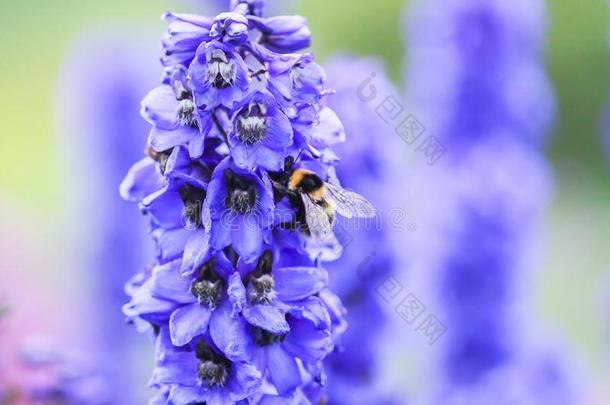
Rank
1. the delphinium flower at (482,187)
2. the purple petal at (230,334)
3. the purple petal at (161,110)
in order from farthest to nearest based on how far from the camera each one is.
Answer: the delphinium flower at (482,187) → the purple petal at (161,110) → the purple petal at (230,334)

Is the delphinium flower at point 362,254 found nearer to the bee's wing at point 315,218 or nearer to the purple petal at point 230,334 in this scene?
the bee's wing at point 315,218

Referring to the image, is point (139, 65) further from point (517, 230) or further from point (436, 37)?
point (517, 230)

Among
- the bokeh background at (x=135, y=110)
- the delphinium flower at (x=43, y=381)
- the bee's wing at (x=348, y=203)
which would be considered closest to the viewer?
the bee's wing at (x=348, y=203)

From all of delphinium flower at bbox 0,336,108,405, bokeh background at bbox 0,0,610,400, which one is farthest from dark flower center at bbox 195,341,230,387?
bokeh background at bbox 0,0,610,400

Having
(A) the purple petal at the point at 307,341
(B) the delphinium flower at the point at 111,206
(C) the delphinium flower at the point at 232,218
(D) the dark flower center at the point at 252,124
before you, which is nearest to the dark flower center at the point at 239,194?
(C) the delphinium flower at the point at 232,218

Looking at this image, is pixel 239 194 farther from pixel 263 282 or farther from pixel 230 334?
pixel 230 334

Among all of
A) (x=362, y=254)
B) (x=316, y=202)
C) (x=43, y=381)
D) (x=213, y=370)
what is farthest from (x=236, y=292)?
(x=362, y=254)
